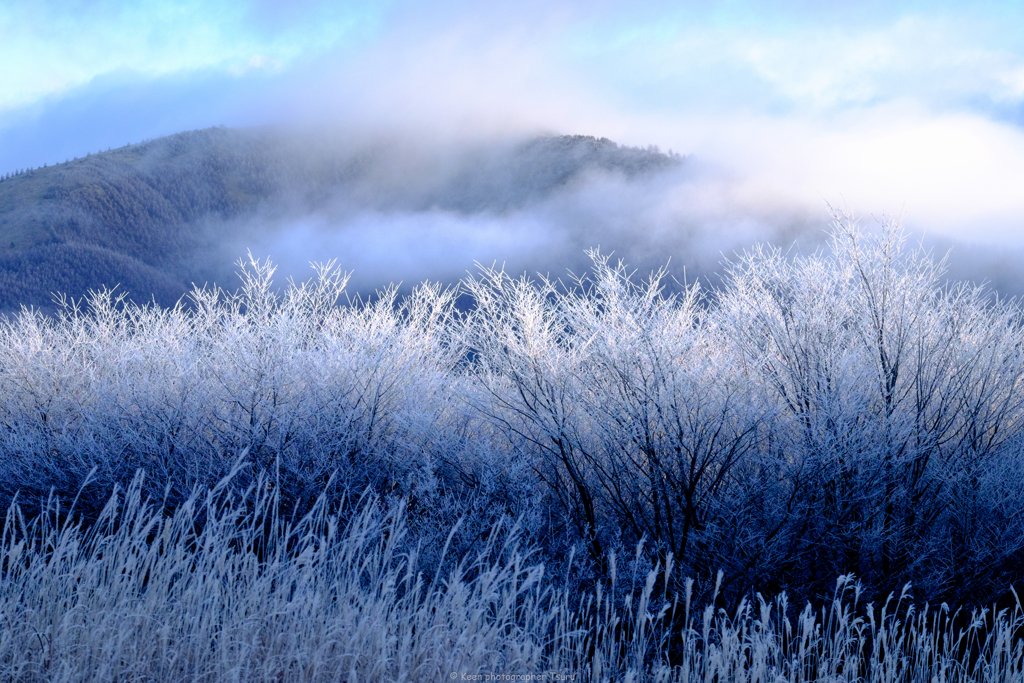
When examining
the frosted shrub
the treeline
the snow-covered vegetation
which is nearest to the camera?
the snow-covered vegetation

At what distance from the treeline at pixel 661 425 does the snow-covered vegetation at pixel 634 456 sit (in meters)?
0.04

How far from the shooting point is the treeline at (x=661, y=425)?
6.90 m

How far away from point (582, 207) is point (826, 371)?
147 meters

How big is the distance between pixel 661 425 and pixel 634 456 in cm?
89

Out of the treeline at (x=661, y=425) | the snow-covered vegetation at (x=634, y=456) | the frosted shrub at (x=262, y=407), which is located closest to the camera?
the snow-covered vegetation at (x=634, y=456)

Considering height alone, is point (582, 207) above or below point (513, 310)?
above

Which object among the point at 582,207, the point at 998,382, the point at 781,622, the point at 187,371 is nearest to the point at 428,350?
the point at 187,371

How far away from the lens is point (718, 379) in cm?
714

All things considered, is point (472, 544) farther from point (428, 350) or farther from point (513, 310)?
point (428, 350)

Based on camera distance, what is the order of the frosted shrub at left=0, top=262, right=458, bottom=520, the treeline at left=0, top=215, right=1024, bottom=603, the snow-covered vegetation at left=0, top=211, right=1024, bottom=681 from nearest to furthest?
the snow-covered vegetation at left=0, top=211, right=1024, bottom=681 < the treeline at left=0, top=215, right=1024, bottom=603 < the frosted shrub at left=0, top=262, right=458, bottom=520

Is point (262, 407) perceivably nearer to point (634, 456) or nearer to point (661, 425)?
point (634, 456)

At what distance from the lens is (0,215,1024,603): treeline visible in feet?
22.6

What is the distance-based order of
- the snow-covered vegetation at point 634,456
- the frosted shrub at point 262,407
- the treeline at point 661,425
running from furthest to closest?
the frosted shrub at point 262,407
the treeline at point 661,425
the snow-covered vegetation at point 634,456

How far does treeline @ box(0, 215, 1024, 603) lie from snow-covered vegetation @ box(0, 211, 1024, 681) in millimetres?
42
